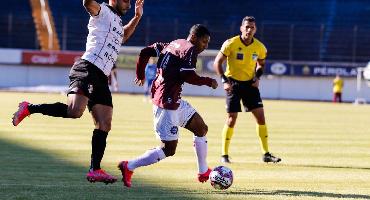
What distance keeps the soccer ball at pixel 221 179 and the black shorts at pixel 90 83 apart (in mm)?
1428

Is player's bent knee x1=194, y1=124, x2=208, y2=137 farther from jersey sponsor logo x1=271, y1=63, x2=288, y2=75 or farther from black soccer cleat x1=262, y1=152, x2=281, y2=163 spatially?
jersey sponsor logo x1=271, y1=63, x2=288, y2=75

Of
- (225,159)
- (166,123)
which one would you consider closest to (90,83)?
(166,123)

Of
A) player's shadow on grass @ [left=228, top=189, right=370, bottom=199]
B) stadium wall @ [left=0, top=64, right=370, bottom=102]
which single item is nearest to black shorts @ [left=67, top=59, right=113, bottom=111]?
player's shadow on grass @ [left=228, top=189, right=370, bottom=199]

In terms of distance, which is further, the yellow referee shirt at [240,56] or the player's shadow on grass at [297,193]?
the yellow referee shirt at [240,56]

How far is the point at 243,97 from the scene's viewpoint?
13.7 metres

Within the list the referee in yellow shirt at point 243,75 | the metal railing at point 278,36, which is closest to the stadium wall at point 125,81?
the metal railing at point 278,36

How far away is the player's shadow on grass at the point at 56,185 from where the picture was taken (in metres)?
8.84

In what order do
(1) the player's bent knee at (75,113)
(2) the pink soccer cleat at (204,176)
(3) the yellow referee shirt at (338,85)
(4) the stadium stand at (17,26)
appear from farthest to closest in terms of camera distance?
1. (4) the stadium stand at (17,26)
2. (3) the yellow referee shirt at (338,85)
3. (2) the pink soccer cleat at (204,176)
4. (1) the player's bent knee at (75,113)

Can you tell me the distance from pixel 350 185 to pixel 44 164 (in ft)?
14.5

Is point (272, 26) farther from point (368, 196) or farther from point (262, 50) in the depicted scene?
point (368, 196)

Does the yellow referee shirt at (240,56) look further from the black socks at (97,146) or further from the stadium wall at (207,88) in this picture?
the stadium wall at (207,88)

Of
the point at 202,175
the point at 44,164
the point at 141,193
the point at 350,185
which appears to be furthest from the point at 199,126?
the point at 44,164

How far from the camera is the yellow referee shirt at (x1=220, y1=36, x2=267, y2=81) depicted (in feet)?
44.6

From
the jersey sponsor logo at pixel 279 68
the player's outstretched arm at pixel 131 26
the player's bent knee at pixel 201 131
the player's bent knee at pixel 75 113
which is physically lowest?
the jersey sponsor logo at pixel 279 68
